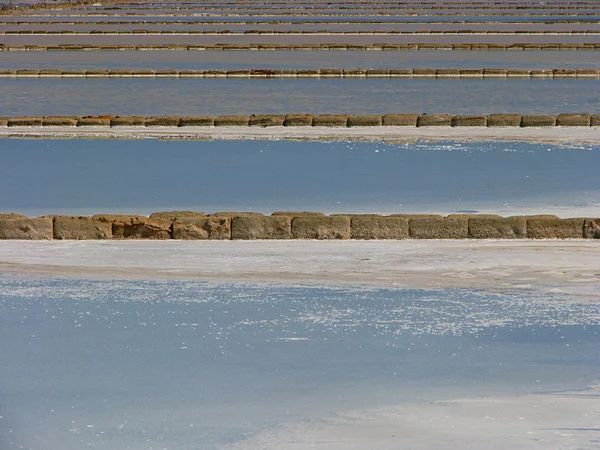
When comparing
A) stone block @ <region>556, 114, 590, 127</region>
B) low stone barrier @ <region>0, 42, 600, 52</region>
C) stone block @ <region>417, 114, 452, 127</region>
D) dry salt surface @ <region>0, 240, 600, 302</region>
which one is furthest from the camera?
low stone barrier @ <region>0, 42, 600, 52</region>

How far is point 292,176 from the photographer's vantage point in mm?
7980

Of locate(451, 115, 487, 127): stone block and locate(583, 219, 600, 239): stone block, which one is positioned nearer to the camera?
locate(583, 219, 600, 239): stone block

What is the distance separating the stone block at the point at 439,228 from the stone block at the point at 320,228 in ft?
1.10

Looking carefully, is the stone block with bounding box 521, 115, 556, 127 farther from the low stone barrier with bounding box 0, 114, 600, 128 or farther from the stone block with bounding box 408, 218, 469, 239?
the stone block with bounding box 408, 218, 469, 239

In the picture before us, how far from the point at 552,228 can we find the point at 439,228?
57 cm

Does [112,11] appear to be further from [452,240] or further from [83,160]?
[452,240]

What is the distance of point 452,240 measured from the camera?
6.10 meters

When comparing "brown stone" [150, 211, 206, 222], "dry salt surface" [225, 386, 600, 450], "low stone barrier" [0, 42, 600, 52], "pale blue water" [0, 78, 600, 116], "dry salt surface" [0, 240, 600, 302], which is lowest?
"dry salt surface" [225, 386, 600, 450]

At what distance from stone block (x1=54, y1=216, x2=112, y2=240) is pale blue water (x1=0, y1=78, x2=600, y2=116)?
16.8ft

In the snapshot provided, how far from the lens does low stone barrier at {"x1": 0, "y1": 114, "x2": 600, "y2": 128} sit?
1025cm

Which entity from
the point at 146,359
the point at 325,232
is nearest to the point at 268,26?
the point at 325,232

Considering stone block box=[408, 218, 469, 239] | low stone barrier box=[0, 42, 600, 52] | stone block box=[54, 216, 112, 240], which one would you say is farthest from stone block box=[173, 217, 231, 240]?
low stone barrier box=[0, 42, 600, 52]

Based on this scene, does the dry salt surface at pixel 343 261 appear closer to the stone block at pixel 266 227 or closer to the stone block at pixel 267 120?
the stone block at pixel 266 227

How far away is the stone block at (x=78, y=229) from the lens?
246 inches
